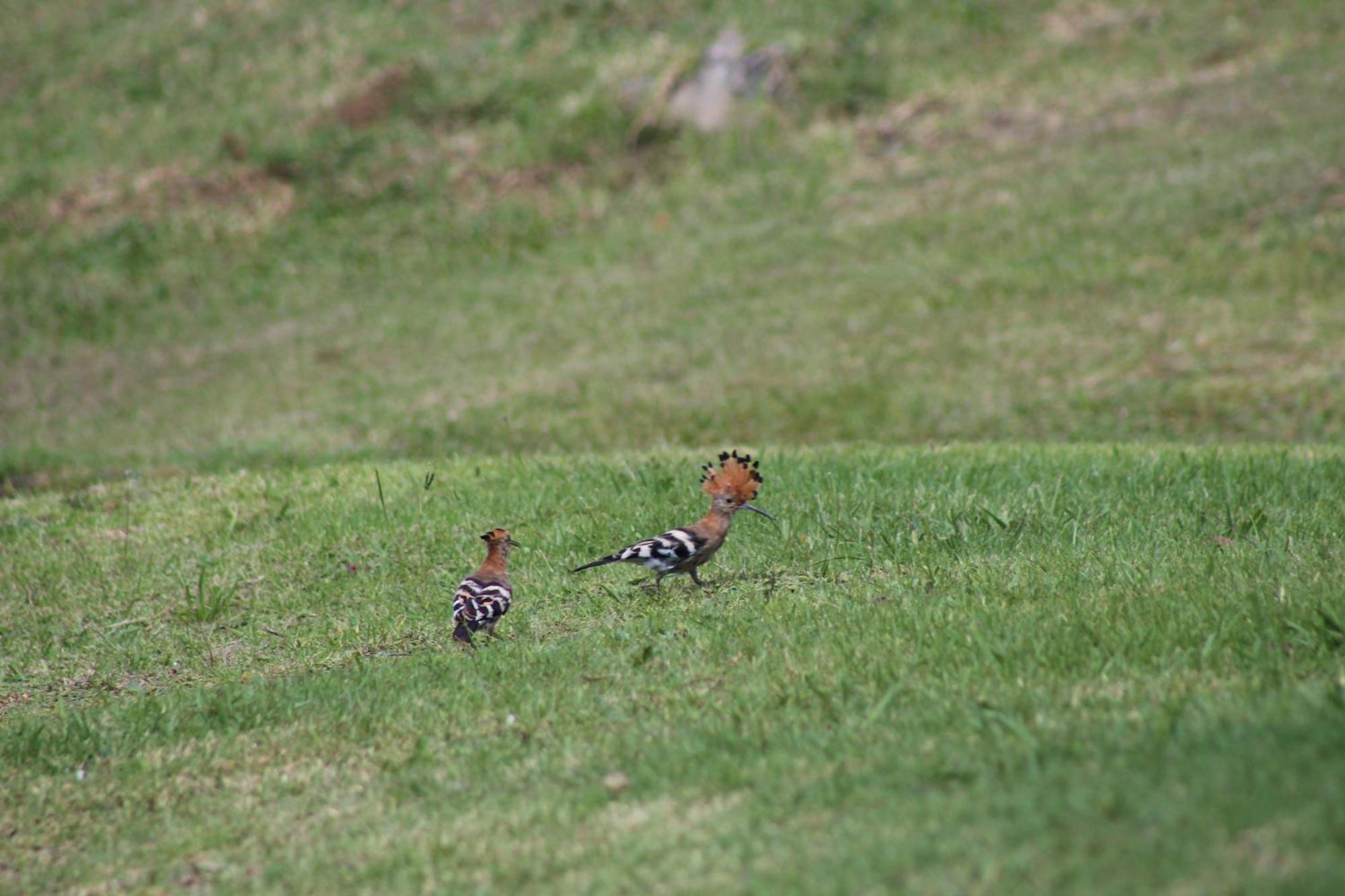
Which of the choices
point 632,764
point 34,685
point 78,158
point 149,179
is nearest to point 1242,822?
point 632,764

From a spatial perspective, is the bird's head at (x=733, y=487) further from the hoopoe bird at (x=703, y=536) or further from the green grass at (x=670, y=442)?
the green grass at (x=670, y=442)

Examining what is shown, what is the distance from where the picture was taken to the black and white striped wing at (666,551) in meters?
7.48

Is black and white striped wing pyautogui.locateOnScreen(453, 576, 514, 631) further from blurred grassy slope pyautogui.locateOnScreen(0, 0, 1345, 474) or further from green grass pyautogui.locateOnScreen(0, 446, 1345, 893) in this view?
blurred grassy slope pyautogui.locateOnScreen(0, 0, 1345, 474)

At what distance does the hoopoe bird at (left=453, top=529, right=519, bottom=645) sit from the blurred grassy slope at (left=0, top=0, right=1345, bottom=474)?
25.3 ft

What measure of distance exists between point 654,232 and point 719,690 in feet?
65.5

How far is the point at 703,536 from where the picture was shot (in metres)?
7.70

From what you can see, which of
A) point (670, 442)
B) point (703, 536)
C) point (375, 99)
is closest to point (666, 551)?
point (703, 536)

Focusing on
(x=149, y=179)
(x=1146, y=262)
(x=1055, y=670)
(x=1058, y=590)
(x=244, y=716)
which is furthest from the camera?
(x=149, y=179)

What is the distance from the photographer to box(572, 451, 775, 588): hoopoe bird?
7.51 metres

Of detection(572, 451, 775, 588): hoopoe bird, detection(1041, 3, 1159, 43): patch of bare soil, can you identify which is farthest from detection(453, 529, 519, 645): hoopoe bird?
detection(1041, 3, 1159, 43): patch of bare soil

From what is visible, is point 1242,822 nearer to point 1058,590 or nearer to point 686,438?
point 1058,590

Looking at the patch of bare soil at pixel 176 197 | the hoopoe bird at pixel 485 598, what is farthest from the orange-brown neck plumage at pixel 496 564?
the patch of bare soil at pixel 176 197

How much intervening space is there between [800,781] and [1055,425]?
40.3 ft

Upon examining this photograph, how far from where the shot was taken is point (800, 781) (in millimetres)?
4910
